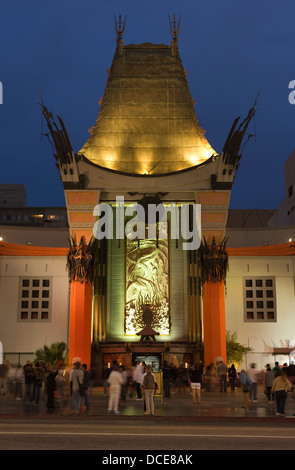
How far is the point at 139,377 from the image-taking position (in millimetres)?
21891

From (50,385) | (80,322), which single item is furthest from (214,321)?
(50,385)

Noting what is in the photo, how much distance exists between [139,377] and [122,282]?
42.9ft

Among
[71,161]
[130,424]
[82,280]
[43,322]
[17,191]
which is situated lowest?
[130,424]

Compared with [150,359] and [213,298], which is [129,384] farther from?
[213,298]

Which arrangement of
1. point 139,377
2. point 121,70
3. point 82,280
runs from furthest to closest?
point 121,70 → point 82,280 → point 139,377

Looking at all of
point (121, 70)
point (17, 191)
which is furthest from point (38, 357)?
point (17, 191)

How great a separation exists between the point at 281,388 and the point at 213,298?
16746 mm

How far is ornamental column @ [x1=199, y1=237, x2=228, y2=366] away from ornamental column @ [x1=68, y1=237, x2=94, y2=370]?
6.51 metres

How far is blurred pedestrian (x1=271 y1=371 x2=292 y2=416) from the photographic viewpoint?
1566 cm

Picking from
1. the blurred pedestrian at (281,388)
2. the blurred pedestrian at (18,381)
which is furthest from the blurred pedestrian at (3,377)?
the blurred pedestrian at (281,388)

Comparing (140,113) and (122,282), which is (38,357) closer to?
(122,282)

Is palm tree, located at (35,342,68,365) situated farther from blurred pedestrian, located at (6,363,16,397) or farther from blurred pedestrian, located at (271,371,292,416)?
blurred pedestrian, located at (271,371,292,416)

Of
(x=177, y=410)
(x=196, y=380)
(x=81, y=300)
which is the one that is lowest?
(x=177, y=410)

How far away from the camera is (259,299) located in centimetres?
3484
